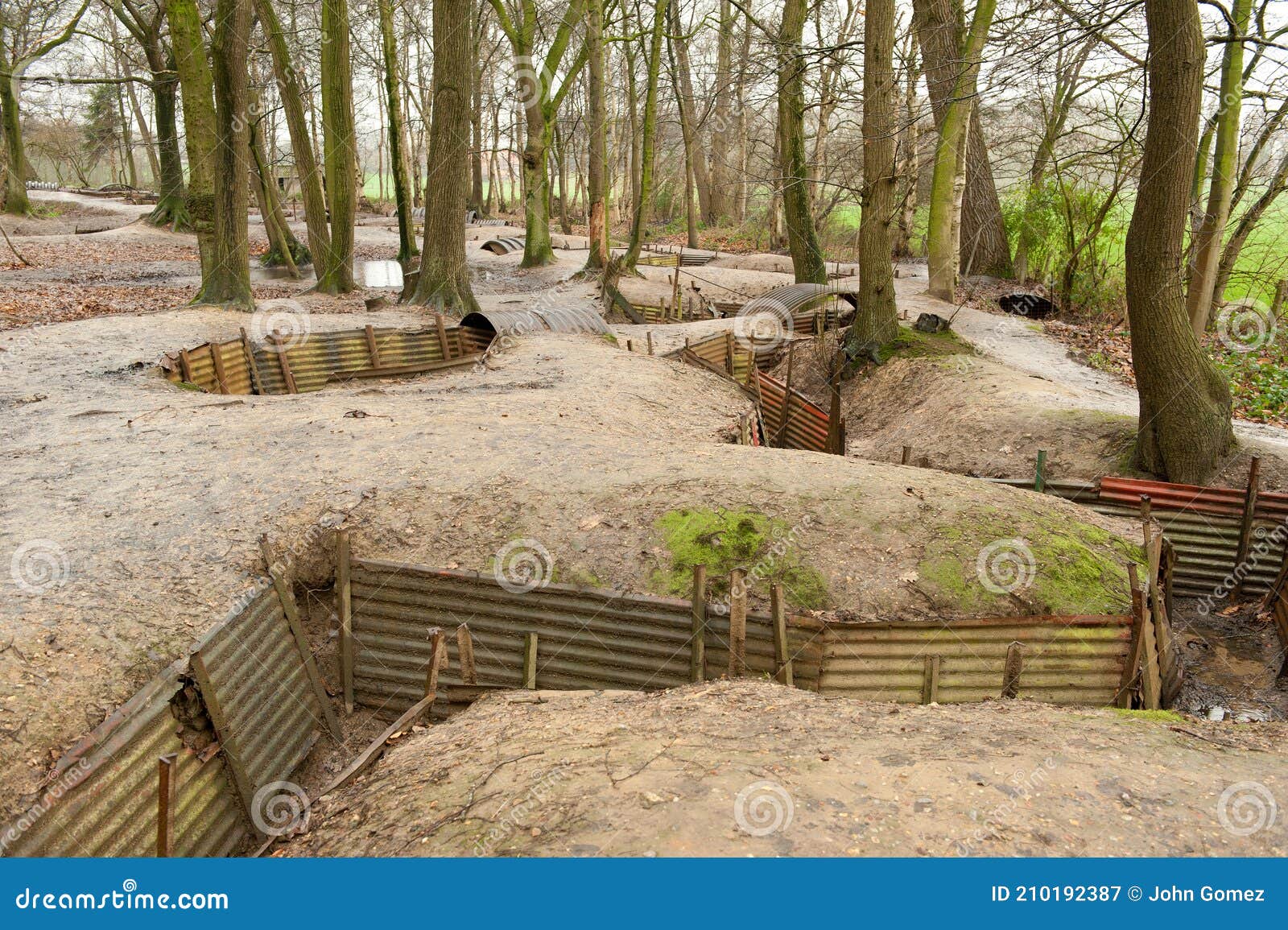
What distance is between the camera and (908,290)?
2389 centimetres

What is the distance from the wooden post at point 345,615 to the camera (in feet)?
22.2

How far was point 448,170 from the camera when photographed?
17.7 metres

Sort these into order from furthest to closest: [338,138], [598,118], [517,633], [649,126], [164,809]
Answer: [598,118]
[649,126]
[338,138]
[517,633]
[164,809]

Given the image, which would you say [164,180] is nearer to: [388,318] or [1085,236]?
[388,318]

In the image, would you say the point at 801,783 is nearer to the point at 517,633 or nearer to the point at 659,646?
the point at 659,646

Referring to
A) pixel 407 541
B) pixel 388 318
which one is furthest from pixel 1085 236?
pixel 407 541

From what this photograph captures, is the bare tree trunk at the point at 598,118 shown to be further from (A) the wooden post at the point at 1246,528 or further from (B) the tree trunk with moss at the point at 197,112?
(A) the wooden post at the point at 1246,528

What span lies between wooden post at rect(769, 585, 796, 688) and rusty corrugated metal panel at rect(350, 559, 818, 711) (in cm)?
8

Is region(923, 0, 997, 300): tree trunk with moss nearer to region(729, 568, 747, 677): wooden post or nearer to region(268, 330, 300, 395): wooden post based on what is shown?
region(268, 330, 300, 395): wooden post

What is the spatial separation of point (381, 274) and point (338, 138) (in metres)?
8.10

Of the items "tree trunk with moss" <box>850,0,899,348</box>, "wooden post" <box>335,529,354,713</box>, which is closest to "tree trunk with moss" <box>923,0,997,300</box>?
"tree trunk with moss" <box>850,0,899,348</box>

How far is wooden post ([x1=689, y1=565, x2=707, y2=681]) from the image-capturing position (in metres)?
6.34

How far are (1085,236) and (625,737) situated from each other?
1957 cm

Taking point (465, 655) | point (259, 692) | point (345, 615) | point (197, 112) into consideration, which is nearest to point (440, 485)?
point (345, 615)
